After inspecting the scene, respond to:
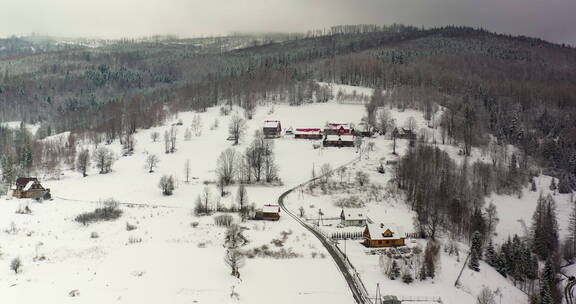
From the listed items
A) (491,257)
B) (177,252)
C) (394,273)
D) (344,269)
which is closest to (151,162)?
(177,252)

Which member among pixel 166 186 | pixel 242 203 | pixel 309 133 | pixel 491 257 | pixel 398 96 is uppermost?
pixel 398 96

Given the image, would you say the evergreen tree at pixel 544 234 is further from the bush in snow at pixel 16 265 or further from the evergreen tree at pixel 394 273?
the bush in snow at pixel 16 265

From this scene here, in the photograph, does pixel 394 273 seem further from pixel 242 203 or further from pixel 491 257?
pixel 242 203

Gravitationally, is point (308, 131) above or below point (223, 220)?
above

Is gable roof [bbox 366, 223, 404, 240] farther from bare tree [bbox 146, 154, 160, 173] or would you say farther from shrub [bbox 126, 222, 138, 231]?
bare tree [bbox 146, 154, 160, 173]

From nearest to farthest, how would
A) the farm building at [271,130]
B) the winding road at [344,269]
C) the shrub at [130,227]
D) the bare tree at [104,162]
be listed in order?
the winding road at [344,269], the shrub at [130,227], the bare tree at [104,162], the farm building at [271,130]

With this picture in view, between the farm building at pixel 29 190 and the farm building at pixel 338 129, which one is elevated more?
the farm building at pixel 338 129

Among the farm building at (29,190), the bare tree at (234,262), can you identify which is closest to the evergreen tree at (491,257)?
the bare tree at (234,262)
